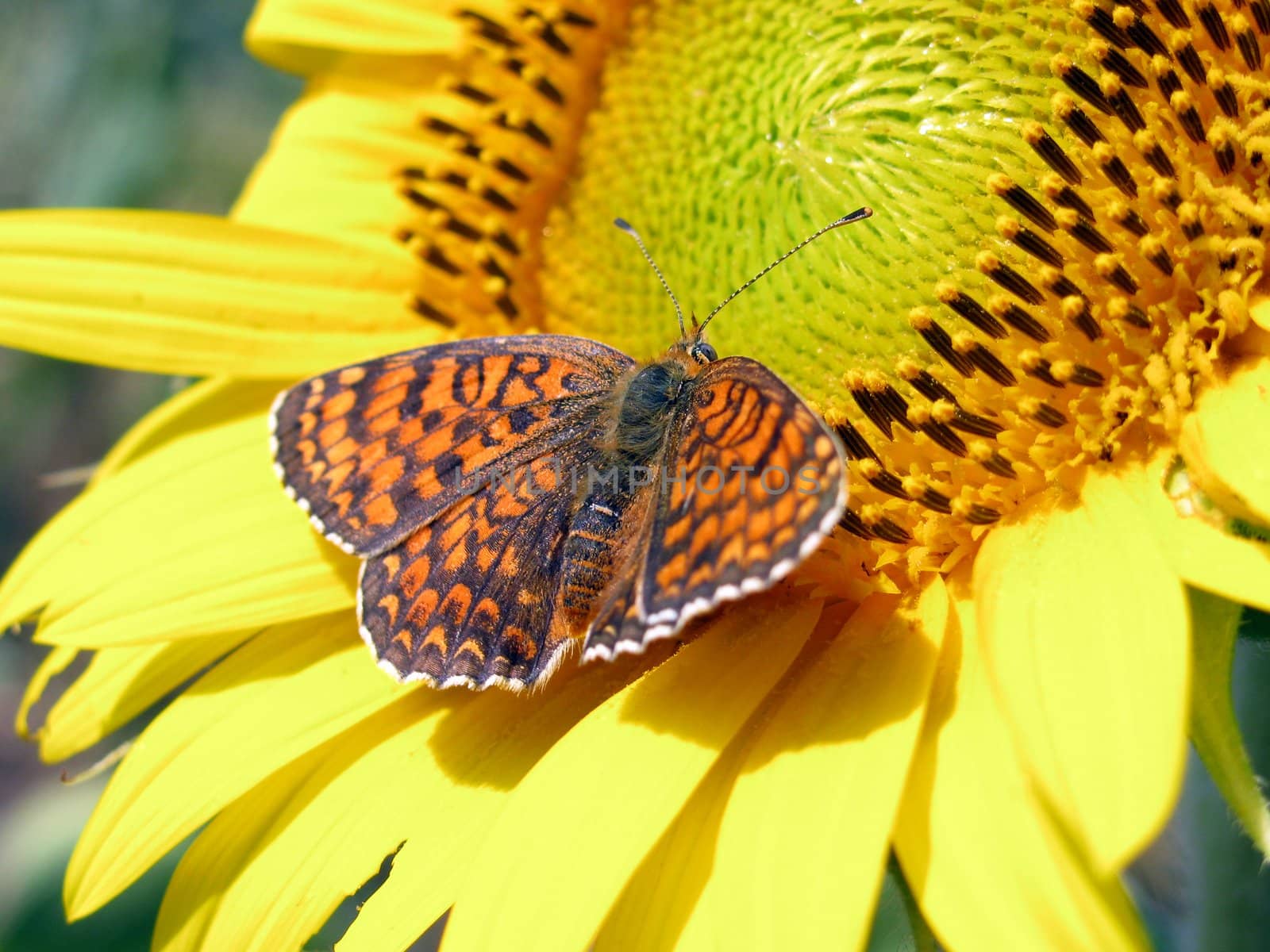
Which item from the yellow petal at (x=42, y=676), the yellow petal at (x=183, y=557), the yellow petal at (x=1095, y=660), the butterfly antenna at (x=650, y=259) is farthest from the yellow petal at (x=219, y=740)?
the yellow petal at (x=1095, y=660)

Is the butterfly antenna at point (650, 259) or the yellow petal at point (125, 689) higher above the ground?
the butterfly antenna at point (650, 259)

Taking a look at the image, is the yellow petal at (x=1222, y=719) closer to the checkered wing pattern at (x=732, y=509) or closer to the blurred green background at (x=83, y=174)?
the checkered wing pattern at (x=732, y=509)

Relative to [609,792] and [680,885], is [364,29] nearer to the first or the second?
[609,792]

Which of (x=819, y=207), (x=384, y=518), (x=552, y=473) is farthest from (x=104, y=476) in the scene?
(x=819, y=207)

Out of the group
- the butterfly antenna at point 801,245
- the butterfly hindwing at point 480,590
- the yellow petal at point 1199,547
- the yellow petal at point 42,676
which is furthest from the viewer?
the yellow petal at point 42,676

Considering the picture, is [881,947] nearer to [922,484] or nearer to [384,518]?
[922,484]

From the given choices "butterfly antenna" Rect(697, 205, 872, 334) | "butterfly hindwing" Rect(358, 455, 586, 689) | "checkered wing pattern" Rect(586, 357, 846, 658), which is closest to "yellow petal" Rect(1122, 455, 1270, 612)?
"checkered wing pattern" Rect(586, 357, 846, 658)
